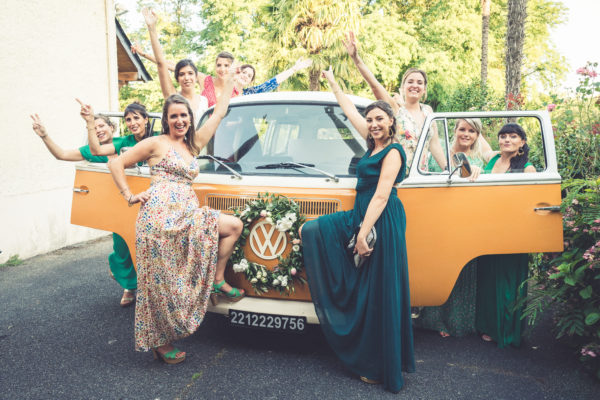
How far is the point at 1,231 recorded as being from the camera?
697 centimetres

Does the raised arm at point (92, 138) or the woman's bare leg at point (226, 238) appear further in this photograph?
the raised arm at point (92, 138)

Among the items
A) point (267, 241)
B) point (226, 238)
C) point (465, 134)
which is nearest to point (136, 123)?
point (226, 238)

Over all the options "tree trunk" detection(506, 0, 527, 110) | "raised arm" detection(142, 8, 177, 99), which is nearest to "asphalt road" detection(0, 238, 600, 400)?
"raised arm" detection(142, 8, 177, 99)

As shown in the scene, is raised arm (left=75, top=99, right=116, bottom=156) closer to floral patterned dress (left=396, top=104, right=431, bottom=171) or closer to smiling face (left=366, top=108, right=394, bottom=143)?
smiling face (left=366, top=108, right=394, bottom=143)

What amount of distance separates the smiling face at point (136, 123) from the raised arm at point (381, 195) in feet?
8.26

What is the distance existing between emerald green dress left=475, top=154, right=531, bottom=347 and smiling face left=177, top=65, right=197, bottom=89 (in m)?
3.11

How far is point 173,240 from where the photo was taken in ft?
11.2

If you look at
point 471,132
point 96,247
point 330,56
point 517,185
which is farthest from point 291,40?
point 517,185

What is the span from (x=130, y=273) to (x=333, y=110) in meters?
2.84

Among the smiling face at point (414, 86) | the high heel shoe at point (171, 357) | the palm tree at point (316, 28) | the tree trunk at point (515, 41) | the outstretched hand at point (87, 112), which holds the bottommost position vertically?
the high heel shoe at point (171, 357)

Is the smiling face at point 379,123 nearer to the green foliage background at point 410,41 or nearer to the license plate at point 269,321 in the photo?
the license plate at point 269,321

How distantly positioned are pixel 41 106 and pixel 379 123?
7.06m

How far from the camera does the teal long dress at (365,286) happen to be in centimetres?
326

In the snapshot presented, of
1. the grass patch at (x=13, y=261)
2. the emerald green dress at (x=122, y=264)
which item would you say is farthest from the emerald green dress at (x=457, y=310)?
the grass patch at (x=13, y=261)
